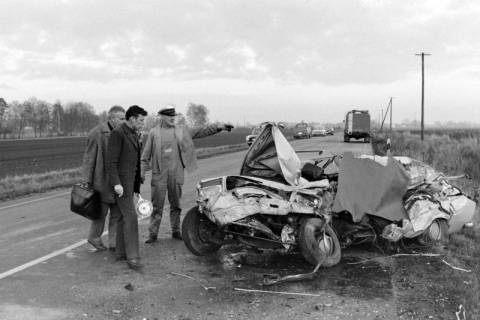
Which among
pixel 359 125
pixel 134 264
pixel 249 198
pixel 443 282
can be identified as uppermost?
pixel 359 125

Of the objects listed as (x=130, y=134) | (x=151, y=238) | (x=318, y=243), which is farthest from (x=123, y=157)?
(x=318, y=243)

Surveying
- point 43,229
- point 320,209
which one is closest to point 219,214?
point 320,209

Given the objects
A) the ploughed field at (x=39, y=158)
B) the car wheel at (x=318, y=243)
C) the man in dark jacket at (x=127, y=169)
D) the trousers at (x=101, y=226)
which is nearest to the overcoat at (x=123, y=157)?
the man in dark jacket at (x=127, y=169)

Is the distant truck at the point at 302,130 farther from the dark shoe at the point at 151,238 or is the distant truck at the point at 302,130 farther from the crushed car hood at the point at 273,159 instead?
the crushed car hood at the point at 273,159

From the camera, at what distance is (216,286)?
5.07 metres

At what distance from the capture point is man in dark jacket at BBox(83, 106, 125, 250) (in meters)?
6.41

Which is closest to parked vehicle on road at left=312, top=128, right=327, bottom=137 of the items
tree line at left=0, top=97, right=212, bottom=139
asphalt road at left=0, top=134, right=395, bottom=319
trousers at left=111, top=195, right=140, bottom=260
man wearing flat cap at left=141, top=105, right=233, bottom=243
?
tree line at left=0, top=97, right=212, bottom=139

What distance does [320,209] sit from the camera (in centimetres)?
591

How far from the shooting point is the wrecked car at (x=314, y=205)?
220 inches

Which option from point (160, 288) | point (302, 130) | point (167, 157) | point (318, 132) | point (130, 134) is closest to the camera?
point (160, 288)

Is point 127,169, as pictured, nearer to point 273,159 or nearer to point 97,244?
point 97,244

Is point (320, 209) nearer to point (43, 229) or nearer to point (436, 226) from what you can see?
point (436, 226)

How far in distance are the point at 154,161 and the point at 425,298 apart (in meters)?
3.89

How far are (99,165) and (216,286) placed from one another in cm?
245
